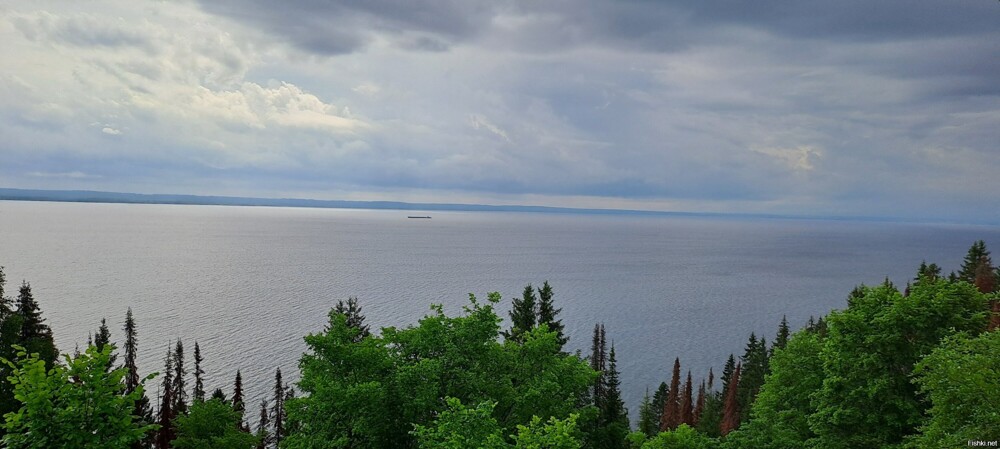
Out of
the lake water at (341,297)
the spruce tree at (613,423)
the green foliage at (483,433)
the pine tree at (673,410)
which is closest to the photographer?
the green foliage at (483,433)

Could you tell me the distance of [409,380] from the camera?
18.4 m

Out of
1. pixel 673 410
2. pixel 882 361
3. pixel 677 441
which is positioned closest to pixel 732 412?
pixel 673 410

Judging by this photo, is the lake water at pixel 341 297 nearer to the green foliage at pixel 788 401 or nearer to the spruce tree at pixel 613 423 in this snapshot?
the spruce tree at pixel 613 423

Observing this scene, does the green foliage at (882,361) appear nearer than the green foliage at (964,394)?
No

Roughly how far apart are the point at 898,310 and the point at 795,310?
417ft

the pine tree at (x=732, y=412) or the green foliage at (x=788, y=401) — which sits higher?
the green foliage at (x=788, y=401)

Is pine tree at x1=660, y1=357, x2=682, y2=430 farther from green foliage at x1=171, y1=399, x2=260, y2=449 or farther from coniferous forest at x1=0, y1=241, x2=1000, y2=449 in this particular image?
green foliage at x1=171, y1=399, x2=260, y2=449

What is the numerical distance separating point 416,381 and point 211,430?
15.2m

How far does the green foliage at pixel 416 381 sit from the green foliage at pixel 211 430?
8.28 metres

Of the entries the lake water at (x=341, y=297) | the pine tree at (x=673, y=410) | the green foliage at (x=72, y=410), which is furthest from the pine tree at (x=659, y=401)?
the green foliage at (x=72, y=410)

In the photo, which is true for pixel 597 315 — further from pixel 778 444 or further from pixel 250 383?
pixel 778 444

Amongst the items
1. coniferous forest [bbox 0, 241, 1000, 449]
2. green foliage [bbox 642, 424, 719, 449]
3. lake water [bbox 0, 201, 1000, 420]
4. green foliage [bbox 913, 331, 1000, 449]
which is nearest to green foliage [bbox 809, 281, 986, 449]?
coniferous forest [bbox 0, 241, 1000, 449]

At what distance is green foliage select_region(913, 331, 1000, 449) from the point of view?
49.7 feet

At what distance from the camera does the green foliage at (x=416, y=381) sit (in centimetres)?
1753
